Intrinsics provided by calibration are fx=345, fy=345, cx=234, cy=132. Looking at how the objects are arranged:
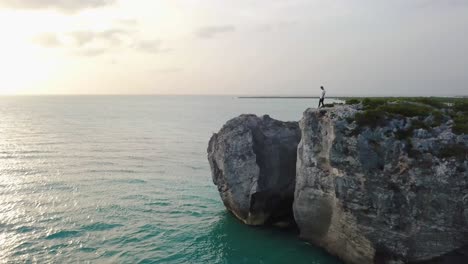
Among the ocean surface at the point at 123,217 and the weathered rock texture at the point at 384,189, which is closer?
the weathered rock texture at the point at 384,189

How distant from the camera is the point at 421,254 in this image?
15344 mm

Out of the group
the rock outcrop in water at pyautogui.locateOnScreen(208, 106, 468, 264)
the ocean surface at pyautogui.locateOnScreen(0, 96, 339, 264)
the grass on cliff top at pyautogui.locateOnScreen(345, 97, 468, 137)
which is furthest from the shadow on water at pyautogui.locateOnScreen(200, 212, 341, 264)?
the grass on cliff top at pyautogui.locateOnScreen(345, 97, 468, 137)

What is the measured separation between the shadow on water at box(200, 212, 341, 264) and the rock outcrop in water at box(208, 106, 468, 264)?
912mm

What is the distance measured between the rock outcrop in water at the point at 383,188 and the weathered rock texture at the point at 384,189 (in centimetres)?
4

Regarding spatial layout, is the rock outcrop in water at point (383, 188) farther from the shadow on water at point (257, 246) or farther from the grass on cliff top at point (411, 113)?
the shadow on water at point (257, 246)

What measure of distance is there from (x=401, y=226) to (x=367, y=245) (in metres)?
2.06

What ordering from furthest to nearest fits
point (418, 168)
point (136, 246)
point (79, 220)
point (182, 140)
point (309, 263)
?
point (182, 140)
point (79, 220)
point (136, 246)
point (309, 263)
point (418, 168)

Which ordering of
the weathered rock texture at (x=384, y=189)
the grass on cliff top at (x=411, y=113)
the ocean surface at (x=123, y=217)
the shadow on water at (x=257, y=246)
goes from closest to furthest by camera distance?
the weathered rock texture at (x=384, y=189) < the grass on cliff top at (x=411, y=113) < the shadow on water at (x=257, y=246) < the ocean surface at (x=123, y=217)

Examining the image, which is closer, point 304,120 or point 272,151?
point 304,120

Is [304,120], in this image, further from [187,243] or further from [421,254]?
[187,243]

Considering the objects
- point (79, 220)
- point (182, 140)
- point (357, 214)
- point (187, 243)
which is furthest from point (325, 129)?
point (182, 140)

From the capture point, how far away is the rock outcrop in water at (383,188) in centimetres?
1476

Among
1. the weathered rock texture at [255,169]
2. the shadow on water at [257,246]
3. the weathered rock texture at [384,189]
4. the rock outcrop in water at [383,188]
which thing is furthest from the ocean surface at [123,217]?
the weathered rock texture at [384,189]

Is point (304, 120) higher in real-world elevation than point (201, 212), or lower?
higher
